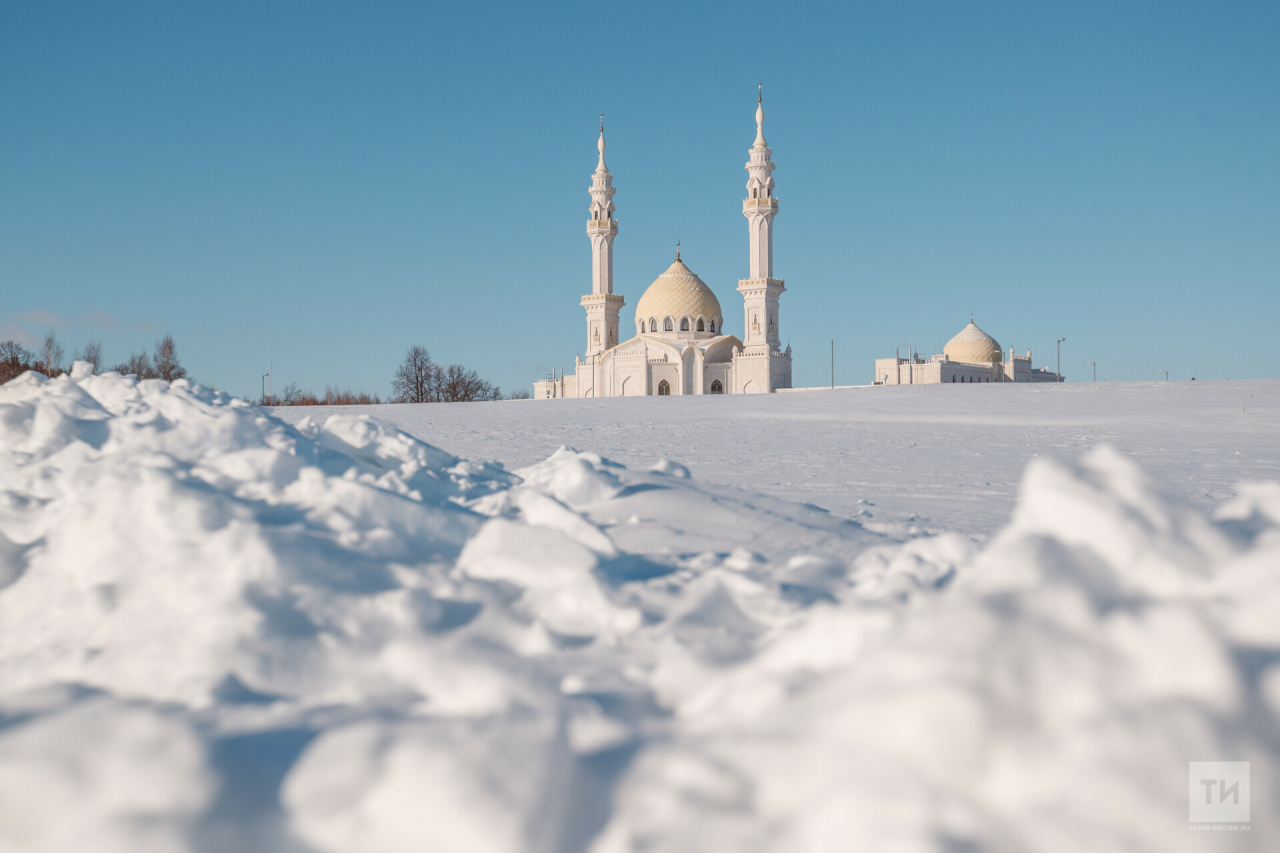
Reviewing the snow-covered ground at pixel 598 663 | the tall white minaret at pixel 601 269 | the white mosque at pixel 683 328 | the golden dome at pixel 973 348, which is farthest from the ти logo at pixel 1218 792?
the golden dome at pixel 973 348

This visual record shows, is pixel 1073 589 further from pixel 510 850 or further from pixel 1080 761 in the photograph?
pixel 510 850

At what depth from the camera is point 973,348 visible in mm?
60406

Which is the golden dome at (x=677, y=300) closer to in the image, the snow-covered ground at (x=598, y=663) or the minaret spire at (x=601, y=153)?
the minaret spire at (x=601, y=153)

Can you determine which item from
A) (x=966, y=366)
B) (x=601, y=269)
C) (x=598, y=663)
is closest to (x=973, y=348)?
(x=966, y=366)

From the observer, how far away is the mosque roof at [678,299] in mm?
54188

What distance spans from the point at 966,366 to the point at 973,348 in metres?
4.23

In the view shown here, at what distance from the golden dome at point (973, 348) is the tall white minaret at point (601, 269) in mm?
24929

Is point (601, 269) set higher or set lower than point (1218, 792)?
higher

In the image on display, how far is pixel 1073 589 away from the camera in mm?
1833

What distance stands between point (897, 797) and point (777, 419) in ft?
39.9

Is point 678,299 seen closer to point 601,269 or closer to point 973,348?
point 601,269

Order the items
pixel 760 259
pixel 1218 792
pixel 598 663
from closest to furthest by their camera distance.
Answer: pixel 1218 792, pixel 598 663, pixel 760 259

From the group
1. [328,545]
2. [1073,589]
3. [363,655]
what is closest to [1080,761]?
[1073,589]

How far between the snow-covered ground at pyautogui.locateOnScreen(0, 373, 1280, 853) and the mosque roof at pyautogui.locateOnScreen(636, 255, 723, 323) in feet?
167
